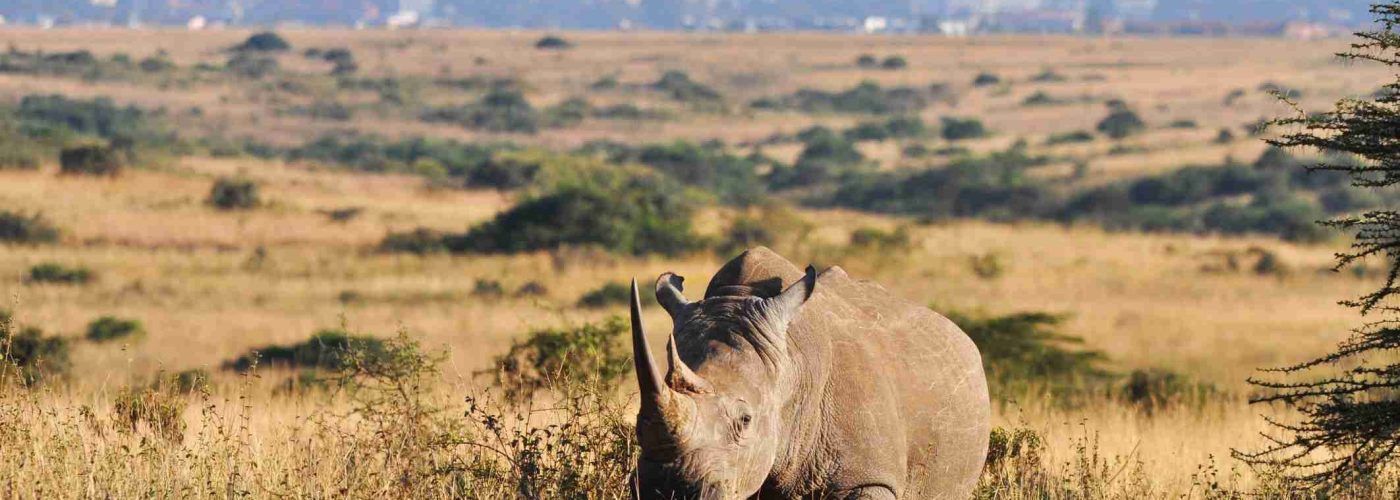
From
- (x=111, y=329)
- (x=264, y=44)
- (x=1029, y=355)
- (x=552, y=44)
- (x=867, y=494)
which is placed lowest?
(x=552, y=44)

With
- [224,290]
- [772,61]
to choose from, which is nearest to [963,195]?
[224,290]

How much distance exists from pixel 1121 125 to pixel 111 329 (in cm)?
6149

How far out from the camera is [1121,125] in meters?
79.0

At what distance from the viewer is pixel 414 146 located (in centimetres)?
7281

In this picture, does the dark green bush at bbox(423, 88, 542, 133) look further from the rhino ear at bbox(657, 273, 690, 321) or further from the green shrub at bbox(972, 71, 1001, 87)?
the rhino ear at bbox(657, 273, 690, 321)

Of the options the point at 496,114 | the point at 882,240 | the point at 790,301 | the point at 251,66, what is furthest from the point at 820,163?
the point at 790,301

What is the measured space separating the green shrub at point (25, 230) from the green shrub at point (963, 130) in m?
52.5

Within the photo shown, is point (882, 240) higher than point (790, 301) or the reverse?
the reverse

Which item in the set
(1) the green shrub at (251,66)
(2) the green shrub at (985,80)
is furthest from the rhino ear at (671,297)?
(2) the green shrub at (985,80)

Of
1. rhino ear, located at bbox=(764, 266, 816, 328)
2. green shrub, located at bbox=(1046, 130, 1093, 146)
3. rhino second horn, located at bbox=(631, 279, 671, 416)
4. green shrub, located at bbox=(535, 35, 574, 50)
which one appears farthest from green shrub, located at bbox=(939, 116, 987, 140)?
rhino second horn, located at bbox=(631, 279, 671, 416)

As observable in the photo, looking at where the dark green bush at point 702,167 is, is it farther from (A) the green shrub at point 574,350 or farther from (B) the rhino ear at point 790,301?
(B) the rhino ear at point 790,301

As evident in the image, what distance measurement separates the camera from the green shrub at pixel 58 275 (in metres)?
28.7

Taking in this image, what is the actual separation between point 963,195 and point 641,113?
3690 cm

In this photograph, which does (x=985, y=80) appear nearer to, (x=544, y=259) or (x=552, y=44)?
(x=552, y=44)
